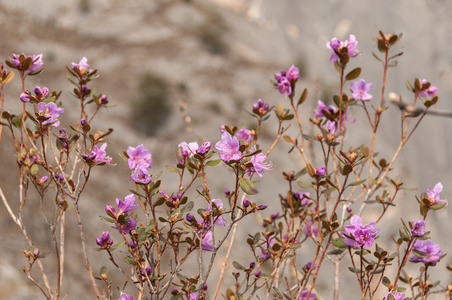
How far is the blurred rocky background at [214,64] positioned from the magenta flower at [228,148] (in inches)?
502

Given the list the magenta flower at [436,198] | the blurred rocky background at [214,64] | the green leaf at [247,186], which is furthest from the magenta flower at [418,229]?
the blurred rocky background at [214,64]

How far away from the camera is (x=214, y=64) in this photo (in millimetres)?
28297

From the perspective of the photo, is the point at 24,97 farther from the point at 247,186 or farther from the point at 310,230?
the point at 310,230

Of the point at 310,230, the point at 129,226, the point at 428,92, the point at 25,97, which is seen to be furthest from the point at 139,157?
the point at 428,92

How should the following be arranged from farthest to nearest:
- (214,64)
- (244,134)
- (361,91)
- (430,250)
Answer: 1. (214,64)
2. (361,91)
3. (244,134)
4. (430,250)

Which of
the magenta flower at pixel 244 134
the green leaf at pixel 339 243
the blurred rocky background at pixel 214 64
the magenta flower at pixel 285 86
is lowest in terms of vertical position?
the green leaf at pixel 339 243

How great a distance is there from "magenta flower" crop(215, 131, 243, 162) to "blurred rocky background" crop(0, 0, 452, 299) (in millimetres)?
12753

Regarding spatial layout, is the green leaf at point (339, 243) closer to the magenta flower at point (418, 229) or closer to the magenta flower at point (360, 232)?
the magenta flower at point (360, 232)

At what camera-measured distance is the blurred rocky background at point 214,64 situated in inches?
866

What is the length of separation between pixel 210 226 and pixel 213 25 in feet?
99.3

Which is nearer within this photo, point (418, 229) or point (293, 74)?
point (418, 229)

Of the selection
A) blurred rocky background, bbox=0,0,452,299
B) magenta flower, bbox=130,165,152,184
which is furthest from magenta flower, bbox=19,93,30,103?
blurred rocky background, bbox=0,0,452,299

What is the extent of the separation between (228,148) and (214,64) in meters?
27.4

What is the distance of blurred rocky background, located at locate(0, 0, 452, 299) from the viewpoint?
22.0m
